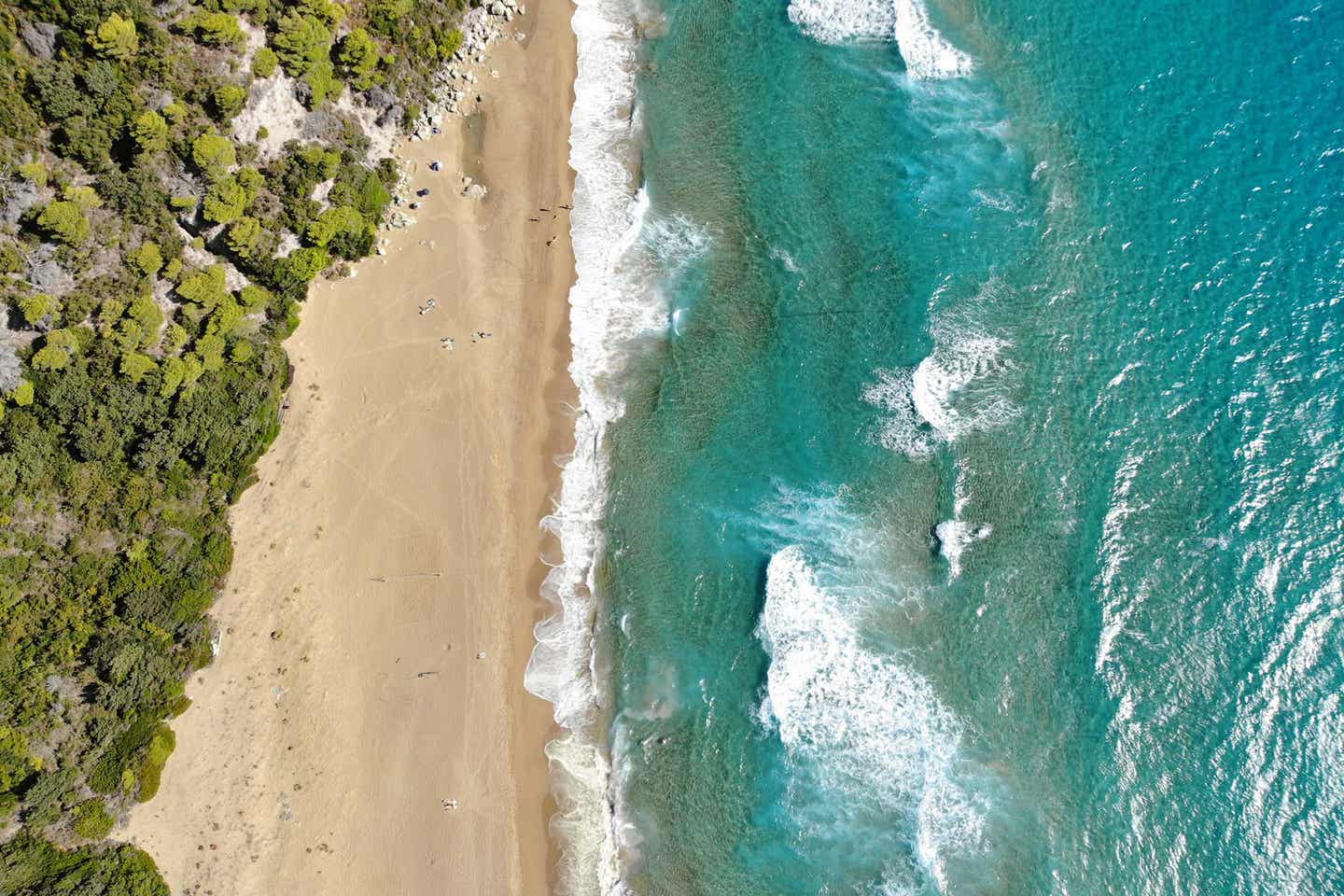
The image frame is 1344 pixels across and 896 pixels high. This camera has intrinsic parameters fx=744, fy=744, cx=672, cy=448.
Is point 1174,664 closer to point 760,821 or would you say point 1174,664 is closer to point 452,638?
point 760,821

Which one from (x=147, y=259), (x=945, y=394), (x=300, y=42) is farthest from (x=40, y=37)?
(x=945, y=394)

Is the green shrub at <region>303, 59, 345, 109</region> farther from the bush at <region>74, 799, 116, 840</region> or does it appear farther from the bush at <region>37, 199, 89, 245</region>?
the bush at <region>74, 799, 116, 840</region>

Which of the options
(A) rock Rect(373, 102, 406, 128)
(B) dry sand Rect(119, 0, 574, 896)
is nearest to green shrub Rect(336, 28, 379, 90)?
(A) rock Rect(373, 102, 406, 128)

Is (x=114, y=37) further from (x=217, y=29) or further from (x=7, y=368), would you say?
(x=7, y=368)

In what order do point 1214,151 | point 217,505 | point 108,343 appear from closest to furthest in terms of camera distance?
point 108,343 < point 217,505 < point 1214,151

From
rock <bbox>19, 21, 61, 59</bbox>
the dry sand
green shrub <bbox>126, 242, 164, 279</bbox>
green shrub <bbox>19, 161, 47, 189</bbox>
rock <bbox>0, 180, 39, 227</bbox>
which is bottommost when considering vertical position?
the dry sand

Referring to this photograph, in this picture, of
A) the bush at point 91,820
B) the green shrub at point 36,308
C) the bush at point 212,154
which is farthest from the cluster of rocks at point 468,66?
the bush at point 91,820

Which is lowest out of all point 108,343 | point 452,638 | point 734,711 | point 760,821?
point 760,821

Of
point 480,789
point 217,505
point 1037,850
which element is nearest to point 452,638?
point 480,789
